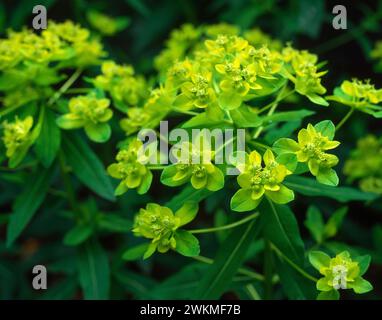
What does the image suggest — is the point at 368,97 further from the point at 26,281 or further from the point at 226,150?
the point at 26,281

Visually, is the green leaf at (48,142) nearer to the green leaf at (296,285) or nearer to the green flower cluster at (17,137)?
the green flower cluster at (17,137)

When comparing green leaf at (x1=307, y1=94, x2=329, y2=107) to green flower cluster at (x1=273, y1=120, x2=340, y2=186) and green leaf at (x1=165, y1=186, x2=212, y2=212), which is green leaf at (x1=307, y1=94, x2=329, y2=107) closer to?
green flower cluster at (x1=273, y1=120, x2=340, y2=186)

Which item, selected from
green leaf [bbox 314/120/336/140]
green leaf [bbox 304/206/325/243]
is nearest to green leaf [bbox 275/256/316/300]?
green leaf [bbox 304/206/325/243]

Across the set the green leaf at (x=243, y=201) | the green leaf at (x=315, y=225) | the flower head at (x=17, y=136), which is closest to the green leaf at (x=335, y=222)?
the green leaf at (x=315, y=225)

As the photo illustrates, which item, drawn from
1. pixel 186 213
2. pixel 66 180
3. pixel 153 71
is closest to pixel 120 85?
pixel 66 180

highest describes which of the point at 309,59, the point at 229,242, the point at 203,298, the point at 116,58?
the point at 116,58

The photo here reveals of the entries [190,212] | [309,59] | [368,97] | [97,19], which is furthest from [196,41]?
[190,212]
